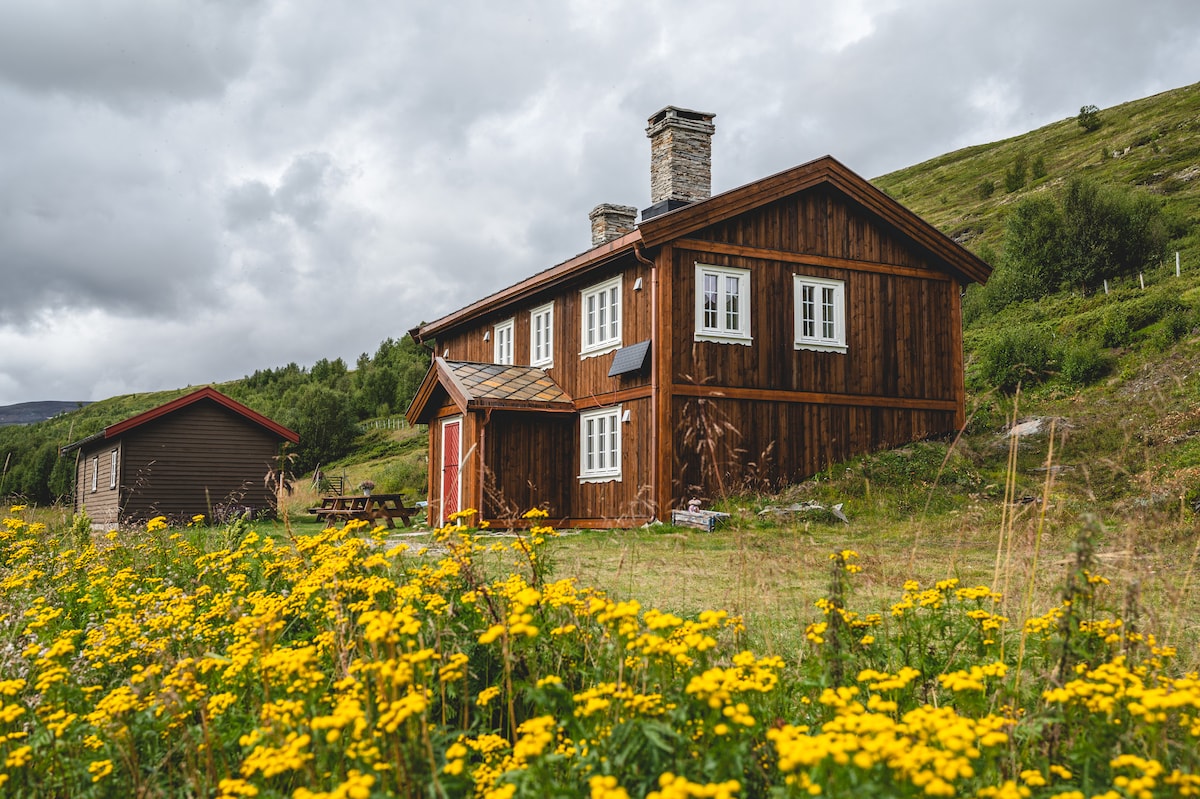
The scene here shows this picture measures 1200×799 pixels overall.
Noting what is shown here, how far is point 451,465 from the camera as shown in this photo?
1869 cm

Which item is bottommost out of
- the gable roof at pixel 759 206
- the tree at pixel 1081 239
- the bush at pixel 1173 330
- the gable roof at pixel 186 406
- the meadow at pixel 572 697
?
the meadow at pixel 572 697

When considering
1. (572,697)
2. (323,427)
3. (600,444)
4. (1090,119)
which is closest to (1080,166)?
(1090,119)

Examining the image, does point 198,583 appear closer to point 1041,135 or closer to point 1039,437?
point 1039,437

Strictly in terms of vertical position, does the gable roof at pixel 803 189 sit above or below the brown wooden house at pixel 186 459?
above

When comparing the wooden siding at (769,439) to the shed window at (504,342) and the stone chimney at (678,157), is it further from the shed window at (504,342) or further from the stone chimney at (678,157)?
the shed window at (504,342)

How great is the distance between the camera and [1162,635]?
177 inches

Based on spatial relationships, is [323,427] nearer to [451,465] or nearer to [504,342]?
[504,342]

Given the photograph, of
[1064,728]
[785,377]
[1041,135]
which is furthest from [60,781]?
[1041,135]

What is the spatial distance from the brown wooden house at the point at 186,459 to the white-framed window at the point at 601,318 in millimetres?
10876

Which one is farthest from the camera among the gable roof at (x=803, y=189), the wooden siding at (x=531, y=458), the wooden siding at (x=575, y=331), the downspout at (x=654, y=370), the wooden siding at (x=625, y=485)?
the wooden siding at (x=531, y=458)

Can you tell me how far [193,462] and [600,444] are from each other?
1408cm

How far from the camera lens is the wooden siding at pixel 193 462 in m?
24.4

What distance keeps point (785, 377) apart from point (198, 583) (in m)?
11.6

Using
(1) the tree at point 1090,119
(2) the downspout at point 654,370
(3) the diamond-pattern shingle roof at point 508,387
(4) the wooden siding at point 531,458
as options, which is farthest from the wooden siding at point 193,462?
(1) the tree at point 1090,119
